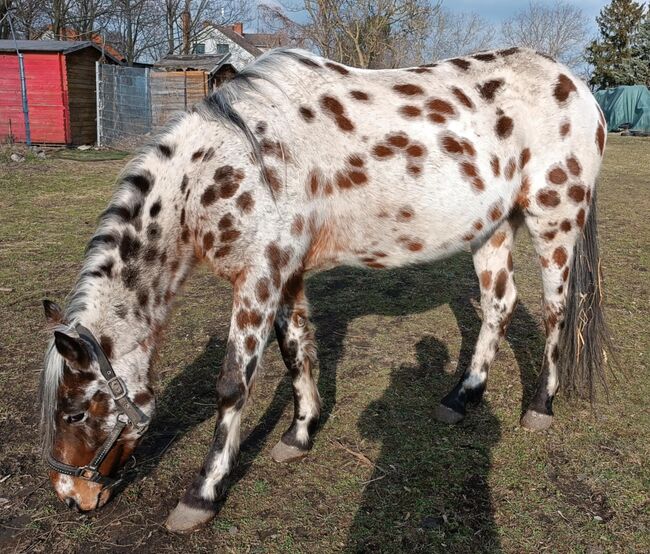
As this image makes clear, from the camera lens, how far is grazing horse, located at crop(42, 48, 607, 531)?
2.50 m

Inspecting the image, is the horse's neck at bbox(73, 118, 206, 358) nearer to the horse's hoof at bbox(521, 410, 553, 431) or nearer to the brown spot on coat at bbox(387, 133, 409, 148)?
the brown spot on coat at bbox(387, 133, 409, 148)

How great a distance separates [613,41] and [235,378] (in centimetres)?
4425

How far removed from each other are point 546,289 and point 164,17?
1679 inches

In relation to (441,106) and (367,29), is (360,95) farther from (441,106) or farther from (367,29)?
(367,29)

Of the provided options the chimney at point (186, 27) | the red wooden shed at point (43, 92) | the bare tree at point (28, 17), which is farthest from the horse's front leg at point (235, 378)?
the chimney at point (186, 27)

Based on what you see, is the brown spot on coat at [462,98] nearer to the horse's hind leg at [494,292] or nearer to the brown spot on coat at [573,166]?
the brown spot on coat at [573,166]

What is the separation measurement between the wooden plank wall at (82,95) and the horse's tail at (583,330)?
16526 mm

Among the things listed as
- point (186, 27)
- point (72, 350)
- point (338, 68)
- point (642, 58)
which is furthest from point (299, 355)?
point (186, 27)

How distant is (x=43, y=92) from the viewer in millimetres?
16422

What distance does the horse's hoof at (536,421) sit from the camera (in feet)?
11.0

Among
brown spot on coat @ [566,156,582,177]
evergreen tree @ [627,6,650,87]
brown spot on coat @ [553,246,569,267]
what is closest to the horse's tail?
brown spot on coat @ [553,246,569,267]

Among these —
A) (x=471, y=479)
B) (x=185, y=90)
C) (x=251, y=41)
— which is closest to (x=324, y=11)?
(x=185, y=90)

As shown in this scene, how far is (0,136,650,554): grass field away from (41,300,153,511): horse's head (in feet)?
→ 0.93

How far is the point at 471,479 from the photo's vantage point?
291cm
